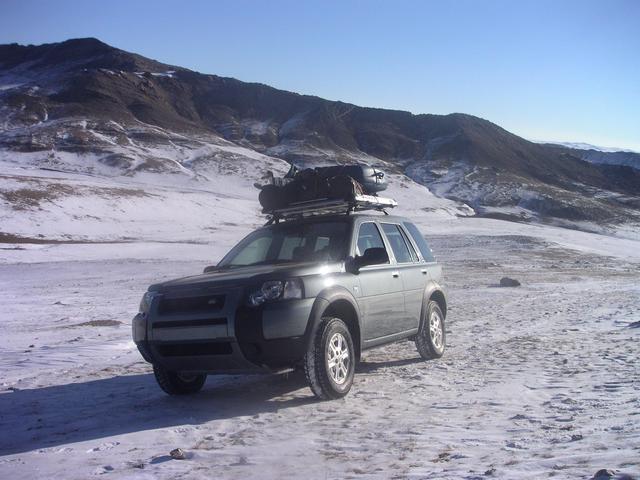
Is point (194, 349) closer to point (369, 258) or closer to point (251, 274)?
point (251, 274)

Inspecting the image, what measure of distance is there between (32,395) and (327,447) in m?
3.69

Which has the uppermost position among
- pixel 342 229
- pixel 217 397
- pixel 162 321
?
pixel 342 229

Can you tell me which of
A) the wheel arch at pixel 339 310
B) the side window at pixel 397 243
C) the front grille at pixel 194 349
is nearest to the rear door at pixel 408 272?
the side window at pixel 397 243

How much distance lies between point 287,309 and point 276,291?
208mm

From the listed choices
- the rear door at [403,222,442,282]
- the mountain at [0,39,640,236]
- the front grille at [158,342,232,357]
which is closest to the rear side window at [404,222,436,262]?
the rear door at [403,222,442,282]

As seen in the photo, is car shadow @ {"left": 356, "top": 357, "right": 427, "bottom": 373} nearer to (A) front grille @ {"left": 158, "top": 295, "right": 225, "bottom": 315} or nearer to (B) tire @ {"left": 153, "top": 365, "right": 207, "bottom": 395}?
(B) tire @ {"left": 153, "top": 365, "right": 207, "bottom": 395}

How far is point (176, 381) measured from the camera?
6.95 m

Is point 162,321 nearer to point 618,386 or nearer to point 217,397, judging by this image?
point 217,397

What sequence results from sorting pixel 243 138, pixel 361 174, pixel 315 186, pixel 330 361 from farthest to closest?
1. pixel 243 138
2. pixel 361 174
3. pixel 315 186
4. pixel 330 361

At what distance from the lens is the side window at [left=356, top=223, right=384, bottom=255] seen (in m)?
7.64

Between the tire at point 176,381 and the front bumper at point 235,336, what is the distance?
0.39m

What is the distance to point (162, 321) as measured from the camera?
6.48 metres

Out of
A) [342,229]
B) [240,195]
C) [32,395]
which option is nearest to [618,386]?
[342,229]

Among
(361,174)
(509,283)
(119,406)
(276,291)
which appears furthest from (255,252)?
(509,283)
